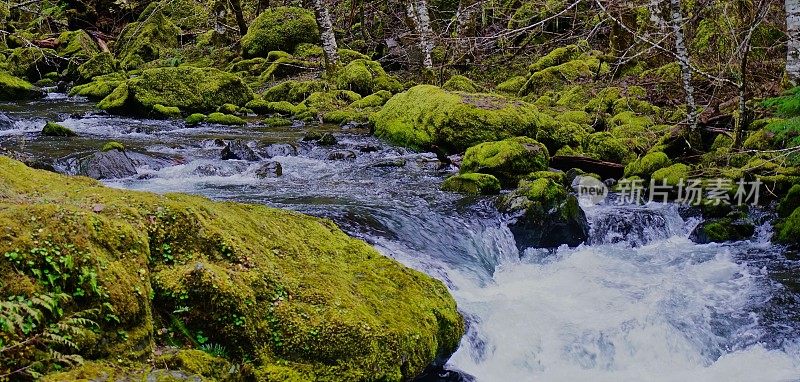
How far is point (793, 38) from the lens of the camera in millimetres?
8695

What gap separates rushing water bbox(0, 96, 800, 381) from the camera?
18.1 feet

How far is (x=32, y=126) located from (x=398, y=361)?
44.0ft

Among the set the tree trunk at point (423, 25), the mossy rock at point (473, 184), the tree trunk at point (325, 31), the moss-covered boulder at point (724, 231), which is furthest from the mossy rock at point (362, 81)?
the moss-covered boulder at point (724, 231)

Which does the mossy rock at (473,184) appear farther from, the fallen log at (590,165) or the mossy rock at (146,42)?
the mossy rock at (146,42)

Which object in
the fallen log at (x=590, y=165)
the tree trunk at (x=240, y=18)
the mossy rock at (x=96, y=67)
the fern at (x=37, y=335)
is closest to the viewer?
the fern at (x=37, y=335)

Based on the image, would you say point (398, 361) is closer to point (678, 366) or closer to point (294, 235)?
point (294, 235)

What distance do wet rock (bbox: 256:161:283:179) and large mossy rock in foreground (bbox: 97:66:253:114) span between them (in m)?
7.17

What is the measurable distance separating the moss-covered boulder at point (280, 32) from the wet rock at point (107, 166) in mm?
13437

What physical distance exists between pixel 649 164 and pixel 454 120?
3.77 meters

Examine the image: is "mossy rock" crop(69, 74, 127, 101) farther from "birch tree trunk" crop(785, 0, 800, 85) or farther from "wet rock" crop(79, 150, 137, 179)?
"birch tree trunk" crop(785, 0, 800, 85)

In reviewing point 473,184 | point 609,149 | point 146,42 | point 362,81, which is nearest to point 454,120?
point 609,149

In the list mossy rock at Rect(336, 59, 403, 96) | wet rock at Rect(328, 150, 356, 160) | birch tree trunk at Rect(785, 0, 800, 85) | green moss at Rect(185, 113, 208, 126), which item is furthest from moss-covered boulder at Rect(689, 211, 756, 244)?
green moss at Rect(185, 113, 208, 126)

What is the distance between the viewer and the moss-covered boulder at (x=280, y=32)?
23531mm

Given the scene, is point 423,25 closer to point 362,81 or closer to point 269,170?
point 362,81
